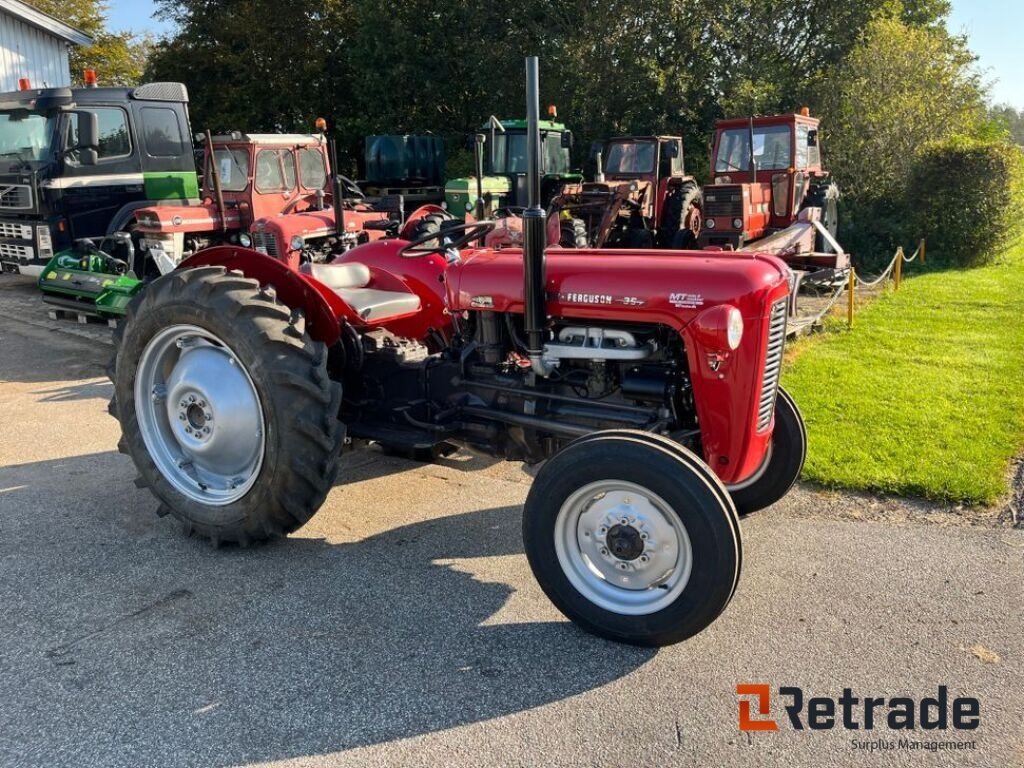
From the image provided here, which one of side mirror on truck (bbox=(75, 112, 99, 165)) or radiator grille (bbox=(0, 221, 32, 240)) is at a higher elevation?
side mirror on truck (bbox=(75, 112, 99, 165))

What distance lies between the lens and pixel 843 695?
2.74 metres

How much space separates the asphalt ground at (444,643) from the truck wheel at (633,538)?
0.51 feet

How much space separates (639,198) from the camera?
1300 centimetres

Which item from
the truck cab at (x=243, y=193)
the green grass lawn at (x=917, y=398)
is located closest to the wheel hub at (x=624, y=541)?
the green grass lawn at (x=917, y=398)

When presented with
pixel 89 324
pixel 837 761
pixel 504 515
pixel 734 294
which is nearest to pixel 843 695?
Answer: pixel 837 761

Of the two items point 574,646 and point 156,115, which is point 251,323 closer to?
point 574,646

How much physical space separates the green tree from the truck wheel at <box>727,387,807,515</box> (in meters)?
25.6

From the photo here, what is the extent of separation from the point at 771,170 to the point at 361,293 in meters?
9.67

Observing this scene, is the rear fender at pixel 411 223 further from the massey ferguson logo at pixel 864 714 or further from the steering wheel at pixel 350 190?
the massey ferguson logo at pixel 864 714

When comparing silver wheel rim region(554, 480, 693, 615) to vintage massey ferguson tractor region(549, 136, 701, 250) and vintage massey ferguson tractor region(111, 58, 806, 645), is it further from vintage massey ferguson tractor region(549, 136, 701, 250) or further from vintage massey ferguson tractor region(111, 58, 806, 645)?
vintage massey ferguson tractor region(549, 136, 701, 250)

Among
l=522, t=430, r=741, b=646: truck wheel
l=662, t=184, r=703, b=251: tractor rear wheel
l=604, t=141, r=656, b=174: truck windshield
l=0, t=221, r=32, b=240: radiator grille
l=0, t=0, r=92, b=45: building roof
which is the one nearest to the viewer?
l=522, t=430, r=741, b=646: truck wheel

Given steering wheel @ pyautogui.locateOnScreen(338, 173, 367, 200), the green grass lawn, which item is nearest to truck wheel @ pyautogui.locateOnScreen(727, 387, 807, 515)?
Result: the green grass lawn

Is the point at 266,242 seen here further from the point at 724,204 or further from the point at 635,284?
the point at 635,284

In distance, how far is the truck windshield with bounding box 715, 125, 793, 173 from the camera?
12.5 metres
